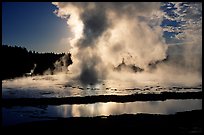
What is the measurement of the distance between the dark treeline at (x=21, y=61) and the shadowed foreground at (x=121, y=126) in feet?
227

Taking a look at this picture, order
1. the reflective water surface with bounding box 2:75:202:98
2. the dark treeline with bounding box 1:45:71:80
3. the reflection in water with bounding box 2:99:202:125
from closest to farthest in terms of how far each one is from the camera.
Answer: the reflection in water with bounding box 2:99:202:125 → the reflective water surface with bounding box 2:75:202:98 → the dark treeline with bounding box 1:45:71:80

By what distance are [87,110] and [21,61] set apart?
282 feet

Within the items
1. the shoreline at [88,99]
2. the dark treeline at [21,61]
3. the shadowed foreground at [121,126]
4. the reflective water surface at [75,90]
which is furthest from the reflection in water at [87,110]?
the dark treeline at [21,61]

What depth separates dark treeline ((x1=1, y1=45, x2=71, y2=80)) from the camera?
304 ft

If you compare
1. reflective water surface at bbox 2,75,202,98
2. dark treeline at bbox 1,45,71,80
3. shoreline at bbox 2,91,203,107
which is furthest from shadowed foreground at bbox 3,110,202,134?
dark treeline at bbox 1,45,71,80

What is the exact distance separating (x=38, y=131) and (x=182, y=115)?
7770 mm

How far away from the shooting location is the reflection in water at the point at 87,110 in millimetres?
18594

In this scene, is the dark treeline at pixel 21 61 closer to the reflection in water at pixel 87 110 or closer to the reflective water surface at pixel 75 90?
the reflective water surface at pixel 75 90

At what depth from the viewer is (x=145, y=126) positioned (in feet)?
42.7

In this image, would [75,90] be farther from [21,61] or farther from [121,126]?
[21,61]

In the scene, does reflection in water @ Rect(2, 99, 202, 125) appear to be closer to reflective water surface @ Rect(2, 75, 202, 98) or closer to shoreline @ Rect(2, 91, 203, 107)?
shoreline @ Rect(2, 91, 203, 107)

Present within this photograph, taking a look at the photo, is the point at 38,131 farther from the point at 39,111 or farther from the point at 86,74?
the point at 86,74

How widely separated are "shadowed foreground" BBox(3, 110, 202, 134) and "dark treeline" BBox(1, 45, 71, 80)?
69.2m

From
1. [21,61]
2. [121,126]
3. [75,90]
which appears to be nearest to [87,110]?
[121,126]
